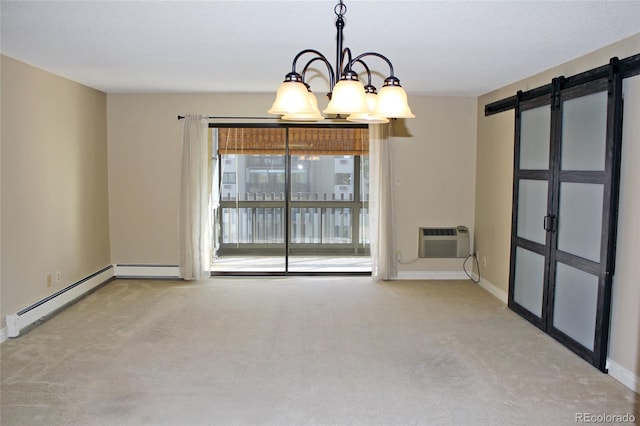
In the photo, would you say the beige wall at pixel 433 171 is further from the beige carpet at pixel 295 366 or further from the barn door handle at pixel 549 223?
the barn door handle at pixel 549 223

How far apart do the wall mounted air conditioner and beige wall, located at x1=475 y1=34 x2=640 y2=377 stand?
0.73ft

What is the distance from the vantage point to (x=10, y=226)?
4.23m

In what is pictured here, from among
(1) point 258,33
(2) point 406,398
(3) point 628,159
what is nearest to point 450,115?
(3) point 628,159

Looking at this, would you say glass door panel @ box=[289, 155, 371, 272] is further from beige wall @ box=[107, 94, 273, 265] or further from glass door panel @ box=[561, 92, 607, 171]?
glass door panel @ box=[561, 92, 607, 171]

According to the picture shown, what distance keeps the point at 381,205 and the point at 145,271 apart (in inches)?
123

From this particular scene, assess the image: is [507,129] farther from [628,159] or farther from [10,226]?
[10,226]

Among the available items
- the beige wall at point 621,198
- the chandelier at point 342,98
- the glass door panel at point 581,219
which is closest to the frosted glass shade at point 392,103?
the chandelier at point 342,98

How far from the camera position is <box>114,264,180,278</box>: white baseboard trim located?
6.46 m

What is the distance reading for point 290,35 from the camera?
3.42 m

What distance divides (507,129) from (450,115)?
3.57 feet

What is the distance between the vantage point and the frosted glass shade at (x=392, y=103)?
2.44m

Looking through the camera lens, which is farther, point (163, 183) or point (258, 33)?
point (163, 183)

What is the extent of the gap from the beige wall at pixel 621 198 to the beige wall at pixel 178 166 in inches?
13.6

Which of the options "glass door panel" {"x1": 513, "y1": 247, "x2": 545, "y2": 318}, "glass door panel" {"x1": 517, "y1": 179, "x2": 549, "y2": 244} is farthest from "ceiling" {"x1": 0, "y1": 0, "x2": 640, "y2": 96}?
"glass door panel" {"x1": 513, "y1": 247, "x2": 545, "y2": 318}
